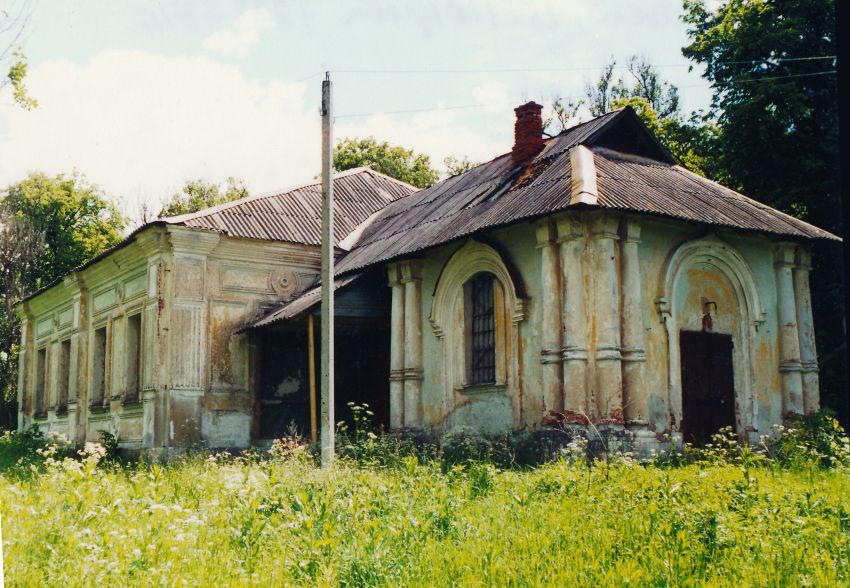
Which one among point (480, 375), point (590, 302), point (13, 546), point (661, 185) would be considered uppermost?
point (661, 185)

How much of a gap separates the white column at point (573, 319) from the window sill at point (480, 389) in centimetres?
157

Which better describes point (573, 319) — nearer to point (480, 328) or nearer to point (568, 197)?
point (568, 197)

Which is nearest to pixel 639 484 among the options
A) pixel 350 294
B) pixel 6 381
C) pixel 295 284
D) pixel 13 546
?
pixel 13 546

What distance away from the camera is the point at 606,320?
35.6ft

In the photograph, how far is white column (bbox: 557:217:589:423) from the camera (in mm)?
10625

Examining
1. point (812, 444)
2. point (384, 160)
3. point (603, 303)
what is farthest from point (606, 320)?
point (384, 160)

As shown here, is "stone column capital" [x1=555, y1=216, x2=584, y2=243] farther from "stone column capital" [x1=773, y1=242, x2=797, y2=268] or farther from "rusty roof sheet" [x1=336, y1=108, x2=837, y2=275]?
"stone column capital" [x1=773, y1=242, x2=797, y2=268]

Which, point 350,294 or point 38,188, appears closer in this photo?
point 350,294

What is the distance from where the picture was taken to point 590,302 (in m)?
11.0

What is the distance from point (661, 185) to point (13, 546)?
9950 millimetres

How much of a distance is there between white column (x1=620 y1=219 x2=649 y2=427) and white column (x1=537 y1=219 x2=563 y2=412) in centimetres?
86

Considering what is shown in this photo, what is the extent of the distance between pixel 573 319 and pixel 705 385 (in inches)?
105

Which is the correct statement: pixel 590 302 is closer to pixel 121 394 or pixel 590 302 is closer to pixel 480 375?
pixel 480 375

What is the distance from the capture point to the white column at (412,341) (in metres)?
13.6
